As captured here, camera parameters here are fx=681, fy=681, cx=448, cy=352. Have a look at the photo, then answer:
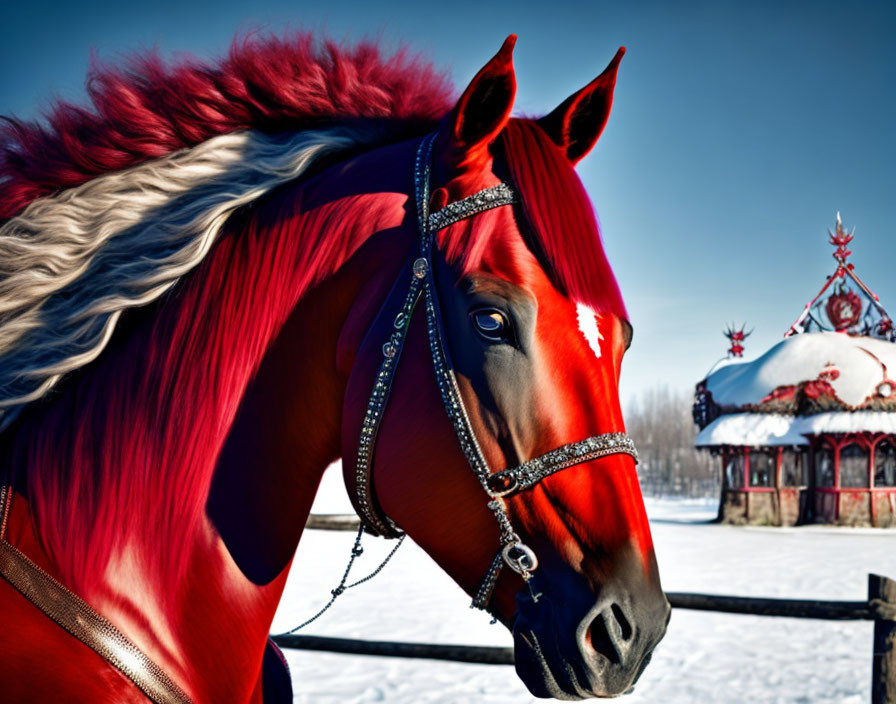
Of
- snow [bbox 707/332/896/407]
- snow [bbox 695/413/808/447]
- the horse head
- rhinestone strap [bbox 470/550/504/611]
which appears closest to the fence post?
the horse head

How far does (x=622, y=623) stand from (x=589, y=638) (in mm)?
60

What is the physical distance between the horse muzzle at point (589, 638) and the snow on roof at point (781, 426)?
20.3 m

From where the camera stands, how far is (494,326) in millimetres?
1252

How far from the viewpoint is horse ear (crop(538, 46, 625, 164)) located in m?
1.52

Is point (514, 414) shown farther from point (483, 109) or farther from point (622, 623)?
point (483, 109)

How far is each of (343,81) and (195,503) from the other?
3.28 ft

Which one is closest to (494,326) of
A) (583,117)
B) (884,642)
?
(583,117)

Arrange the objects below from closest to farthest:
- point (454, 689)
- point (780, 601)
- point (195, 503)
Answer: point (195, 503) → point (780, 601) → point (454, 689)

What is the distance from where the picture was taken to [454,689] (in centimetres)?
571

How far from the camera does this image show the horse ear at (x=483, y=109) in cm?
129

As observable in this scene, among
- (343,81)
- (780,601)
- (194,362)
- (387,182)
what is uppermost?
(343,81)

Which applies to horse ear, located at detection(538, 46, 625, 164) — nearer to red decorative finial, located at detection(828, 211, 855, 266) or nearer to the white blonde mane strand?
the white blonde mane strand

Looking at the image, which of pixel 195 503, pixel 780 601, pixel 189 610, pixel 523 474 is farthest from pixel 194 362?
pixel 780 601

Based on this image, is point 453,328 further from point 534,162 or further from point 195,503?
point 195,503
